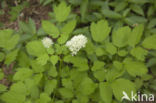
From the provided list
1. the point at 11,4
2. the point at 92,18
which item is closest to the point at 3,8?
the point at 11,4

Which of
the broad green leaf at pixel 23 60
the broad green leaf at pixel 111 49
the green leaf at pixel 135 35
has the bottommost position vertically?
the broad green leaf at pixel 23 60

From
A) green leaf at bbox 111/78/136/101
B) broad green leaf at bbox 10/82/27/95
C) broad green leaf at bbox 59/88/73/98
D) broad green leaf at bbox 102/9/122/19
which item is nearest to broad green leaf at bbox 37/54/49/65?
broad green leaf at bbox 10/82/27/95

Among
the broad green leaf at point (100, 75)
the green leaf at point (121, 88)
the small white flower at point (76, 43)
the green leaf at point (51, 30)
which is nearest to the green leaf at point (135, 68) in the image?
the green leaf at point (121, 88)

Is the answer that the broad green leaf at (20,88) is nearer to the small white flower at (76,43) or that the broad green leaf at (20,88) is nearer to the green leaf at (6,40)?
the green leaf at (6,40)

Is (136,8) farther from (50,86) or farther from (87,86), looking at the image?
(50,86)

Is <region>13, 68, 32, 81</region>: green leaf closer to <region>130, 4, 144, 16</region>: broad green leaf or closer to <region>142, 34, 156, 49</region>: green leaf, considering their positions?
<region>142, 34, 156, 49</region>: green leaf

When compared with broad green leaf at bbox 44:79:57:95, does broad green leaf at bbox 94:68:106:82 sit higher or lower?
higher
